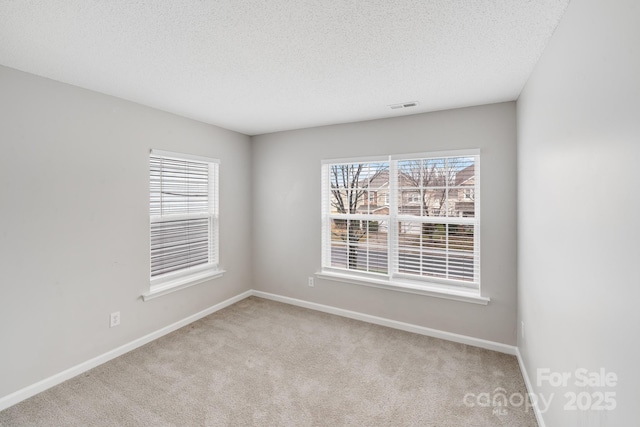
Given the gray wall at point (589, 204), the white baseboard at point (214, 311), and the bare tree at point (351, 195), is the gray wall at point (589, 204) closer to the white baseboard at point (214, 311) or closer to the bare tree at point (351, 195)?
the white baseboard at point (214, 311)

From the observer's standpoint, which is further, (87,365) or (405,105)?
(405,105)

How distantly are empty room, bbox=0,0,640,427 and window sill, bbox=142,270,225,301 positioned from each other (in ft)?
0.19

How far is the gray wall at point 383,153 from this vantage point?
9.03 ft

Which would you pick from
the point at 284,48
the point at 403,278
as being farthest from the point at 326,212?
the point at 284,48

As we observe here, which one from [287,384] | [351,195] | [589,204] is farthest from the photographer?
[351,195]

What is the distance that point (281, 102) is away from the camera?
281cm

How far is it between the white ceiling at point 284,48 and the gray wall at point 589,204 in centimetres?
34

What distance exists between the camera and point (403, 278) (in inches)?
131

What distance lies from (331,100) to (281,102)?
498 millimetres

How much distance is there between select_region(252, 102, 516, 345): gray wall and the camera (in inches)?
108

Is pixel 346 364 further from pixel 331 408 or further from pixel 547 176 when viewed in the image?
pixel 547 176

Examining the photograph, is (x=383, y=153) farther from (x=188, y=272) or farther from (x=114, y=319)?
(x=114, y=319)

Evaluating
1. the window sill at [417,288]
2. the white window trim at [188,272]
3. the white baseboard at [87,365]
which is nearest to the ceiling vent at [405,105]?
the window sill at [417,288]

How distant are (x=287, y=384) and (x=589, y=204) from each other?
2.27m
